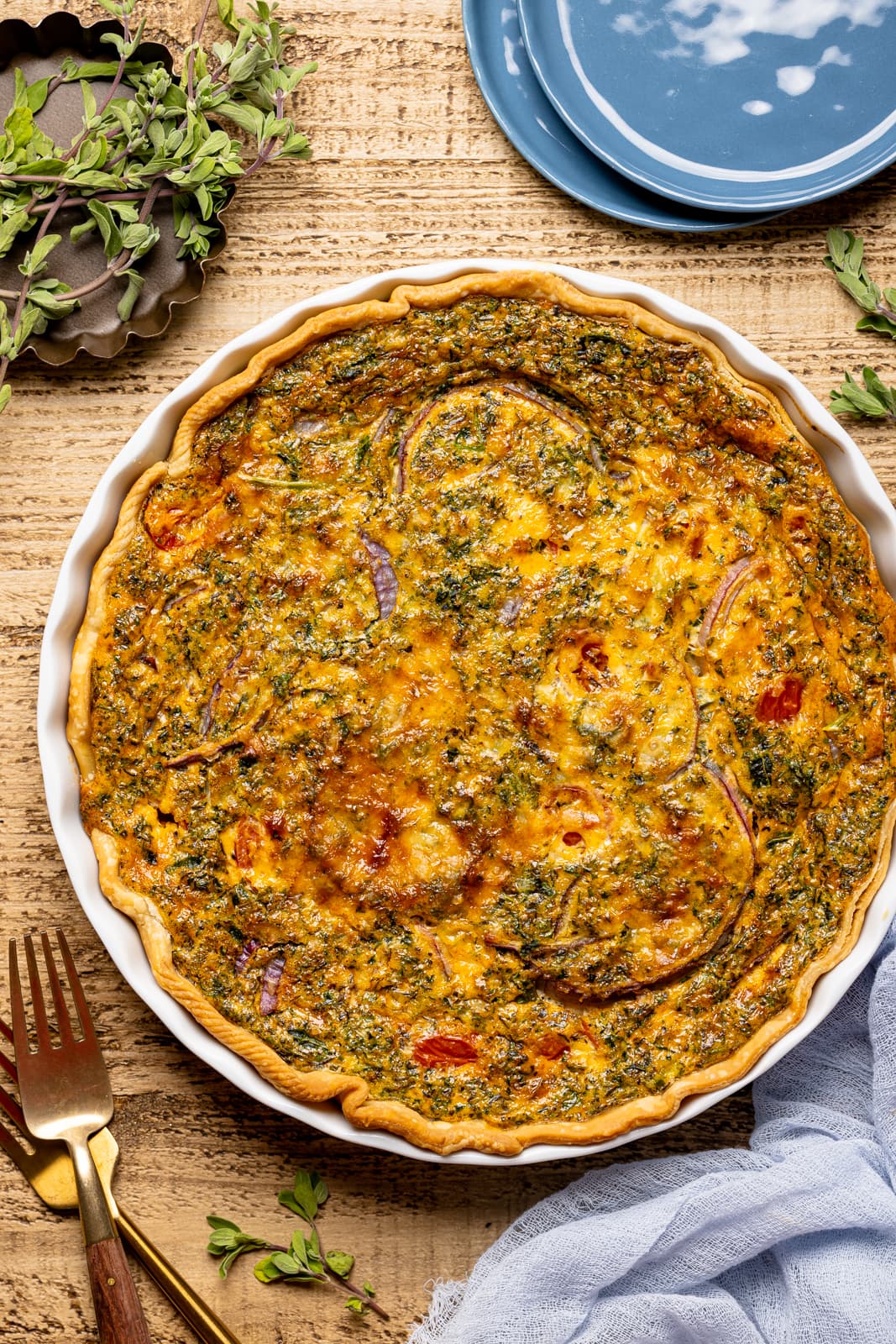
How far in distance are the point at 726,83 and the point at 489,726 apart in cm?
183

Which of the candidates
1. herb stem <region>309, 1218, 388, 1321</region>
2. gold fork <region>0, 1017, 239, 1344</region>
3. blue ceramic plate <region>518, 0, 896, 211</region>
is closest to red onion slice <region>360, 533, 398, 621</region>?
blue ceramic plate <region>518, 0, 896, 211</region>

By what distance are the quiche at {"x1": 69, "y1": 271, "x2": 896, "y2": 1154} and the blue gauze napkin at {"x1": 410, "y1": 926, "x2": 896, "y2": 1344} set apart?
0.39m

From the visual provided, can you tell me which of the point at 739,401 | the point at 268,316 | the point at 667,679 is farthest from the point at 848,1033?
the point at 268,316

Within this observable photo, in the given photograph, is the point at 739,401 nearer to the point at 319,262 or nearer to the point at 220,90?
the point at 319,262

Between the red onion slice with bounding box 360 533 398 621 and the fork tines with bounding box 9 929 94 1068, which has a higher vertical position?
the red onion slice with bounding box 360 533 398 621

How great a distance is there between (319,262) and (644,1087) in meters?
2.26

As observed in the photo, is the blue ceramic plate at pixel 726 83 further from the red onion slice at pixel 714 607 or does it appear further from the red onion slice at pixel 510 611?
the red onion slice at pixel 510 611

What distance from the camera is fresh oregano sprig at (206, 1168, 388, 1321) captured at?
9.43 feet

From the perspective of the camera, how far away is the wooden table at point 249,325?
2930mm

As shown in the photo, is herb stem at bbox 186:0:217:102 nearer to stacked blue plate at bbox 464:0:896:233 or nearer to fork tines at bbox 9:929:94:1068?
stacked blue plate at bbox 464:0:896:233

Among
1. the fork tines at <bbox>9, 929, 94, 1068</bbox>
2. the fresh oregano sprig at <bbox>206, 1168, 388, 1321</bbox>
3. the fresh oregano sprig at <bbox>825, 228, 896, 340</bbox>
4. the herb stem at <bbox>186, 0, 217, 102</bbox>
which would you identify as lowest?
the fresh oregano sprig at <bbox>206, 1168, 388, 1321</bbox>

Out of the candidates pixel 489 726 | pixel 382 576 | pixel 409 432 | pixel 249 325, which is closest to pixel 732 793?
pixel 489 726

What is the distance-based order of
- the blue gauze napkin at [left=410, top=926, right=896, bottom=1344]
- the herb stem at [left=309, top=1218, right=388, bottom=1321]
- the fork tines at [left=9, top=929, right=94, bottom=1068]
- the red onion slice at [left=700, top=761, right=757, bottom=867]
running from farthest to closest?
the herb stem at [left=309, top=1218, right=388, bottom=1321], the fork tines at [left=9, top=929, right=94, bottom=1068], the blue gauze napkin at [left=410, top=926, right=896, bottom=1344], the red onion slice at [left=700, top=761, right=757, bottom=867]

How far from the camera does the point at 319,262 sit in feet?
9.91
